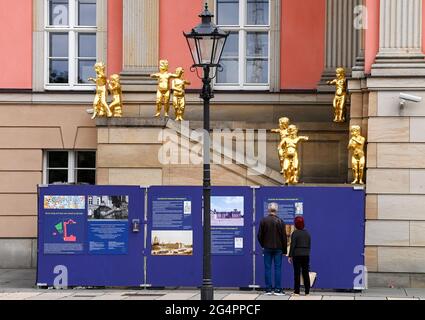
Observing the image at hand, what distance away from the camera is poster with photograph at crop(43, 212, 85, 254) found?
81.1 feet

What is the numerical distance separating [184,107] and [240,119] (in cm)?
269

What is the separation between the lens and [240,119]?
30.2 metres

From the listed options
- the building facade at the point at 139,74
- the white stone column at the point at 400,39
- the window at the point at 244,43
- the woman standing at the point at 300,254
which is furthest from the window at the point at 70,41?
the woman standing at the point at 300,254

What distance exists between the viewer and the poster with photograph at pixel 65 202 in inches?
974

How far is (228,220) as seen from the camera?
80.3 ft

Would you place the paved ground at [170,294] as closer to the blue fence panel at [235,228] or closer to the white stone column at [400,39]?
the blue fence panel at [235,228]

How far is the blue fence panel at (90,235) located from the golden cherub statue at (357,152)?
4.46 metres

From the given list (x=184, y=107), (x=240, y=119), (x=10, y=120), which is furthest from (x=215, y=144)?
(x=10, y=120)

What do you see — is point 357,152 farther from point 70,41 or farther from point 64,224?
point 70,41

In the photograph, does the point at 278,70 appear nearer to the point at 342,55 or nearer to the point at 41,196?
the point at 342,55

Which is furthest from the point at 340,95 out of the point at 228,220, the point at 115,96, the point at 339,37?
the point at 115,96

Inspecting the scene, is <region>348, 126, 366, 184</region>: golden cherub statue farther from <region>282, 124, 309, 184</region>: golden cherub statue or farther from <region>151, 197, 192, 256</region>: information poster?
<region>151, 197, 192, 256</region>: information poster

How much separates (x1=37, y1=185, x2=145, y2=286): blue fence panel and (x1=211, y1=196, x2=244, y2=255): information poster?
151cm

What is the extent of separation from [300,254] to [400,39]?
5269 mm
